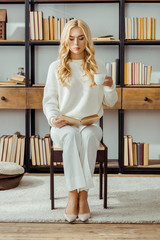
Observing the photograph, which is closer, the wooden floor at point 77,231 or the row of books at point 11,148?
the wooden floor at point 77,231

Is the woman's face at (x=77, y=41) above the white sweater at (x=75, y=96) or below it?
above

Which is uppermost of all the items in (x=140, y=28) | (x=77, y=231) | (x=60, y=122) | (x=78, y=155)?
(x=140, y=28)

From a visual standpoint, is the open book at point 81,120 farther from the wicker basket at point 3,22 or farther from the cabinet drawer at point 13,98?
the wicker basket at point 3,22

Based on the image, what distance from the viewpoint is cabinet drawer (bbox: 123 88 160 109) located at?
10.3 feet

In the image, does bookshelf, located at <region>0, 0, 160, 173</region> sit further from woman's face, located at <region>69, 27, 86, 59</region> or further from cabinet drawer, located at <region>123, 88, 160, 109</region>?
woman's face, located at <region>69, 27, 86, 59</region>

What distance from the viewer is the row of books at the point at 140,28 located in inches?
125

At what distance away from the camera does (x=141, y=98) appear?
3.13 meters

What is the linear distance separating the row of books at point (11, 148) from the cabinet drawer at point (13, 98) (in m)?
0.32

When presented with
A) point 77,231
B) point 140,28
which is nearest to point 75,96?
point 77,231

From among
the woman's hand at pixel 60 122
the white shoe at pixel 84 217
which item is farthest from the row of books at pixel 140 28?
the white shoe at pixel 84 217

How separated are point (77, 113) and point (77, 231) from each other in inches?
30.1

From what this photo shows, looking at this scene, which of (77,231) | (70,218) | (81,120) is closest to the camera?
(77,231)

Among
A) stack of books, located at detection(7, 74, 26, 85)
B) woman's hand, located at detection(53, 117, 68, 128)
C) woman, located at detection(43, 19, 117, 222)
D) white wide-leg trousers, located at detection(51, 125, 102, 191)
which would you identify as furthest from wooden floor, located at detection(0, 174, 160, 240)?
stack of books, located at detection(7, 74, 26, 85)

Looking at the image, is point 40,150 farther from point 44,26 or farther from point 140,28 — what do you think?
point 140,28
